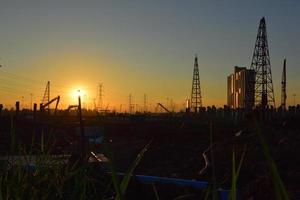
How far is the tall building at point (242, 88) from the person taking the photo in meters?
66.9

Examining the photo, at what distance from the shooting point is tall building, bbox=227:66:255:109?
66.9m

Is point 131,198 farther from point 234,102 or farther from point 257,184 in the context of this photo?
point 234,102

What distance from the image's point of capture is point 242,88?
68875mm

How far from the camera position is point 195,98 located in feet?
281

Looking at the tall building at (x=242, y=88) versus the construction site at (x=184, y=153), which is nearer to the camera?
the construction site at (x=184, y=153)

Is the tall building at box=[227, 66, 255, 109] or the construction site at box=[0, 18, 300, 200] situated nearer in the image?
the construction site at box=[0, 18, 300, 200]

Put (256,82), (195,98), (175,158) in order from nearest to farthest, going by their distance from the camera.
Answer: (175,158), (256,82), (195,98)

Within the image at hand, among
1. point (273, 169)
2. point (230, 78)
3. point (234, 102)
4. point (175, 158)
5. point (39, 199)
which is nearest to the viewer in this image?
point (273, 169)

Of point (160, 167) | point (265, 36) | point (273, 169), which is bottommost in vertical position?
point (160, 167)

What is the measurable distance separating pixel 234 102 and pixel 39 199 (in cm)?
7048

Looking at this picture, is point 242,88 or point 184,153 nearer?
point 184,153

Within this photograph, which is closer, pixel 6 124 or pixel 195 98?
pixel 6 124

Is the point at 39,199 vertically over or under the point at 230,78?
under

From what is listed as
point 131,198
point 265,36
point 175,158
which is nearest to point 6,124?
point 175,158
